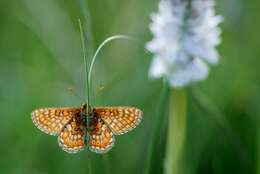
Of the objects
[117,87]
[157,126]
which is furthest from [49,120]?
[117,87]

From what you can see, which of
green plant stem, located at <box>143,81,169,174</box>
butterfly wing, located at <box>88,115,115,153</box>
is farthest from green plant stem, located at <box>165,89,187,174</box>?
butterfly wing, located at <box>88,115,115,153</box>

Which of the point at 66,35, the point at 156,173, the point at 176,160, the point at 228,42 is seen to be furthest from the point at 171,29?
the point at 66,35

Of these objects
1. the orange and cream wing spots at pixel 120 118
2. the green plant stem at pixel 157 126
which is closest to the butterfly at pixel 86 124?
the orange and cream wing spots at pixel 120 118

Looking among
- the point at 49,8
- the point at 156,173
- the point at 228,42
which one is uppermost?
the point at 49,8

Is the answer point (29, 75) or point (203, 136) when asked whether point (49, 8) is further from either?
point (203, 136)

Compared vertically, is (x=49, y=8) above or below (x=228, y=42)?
above

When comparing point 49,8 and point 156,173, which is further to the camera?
point 49,8

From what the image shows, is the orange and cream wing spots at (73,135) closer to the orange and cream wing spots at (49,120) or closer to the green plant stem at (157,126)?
the orange and cream wing spots at (49,120)
